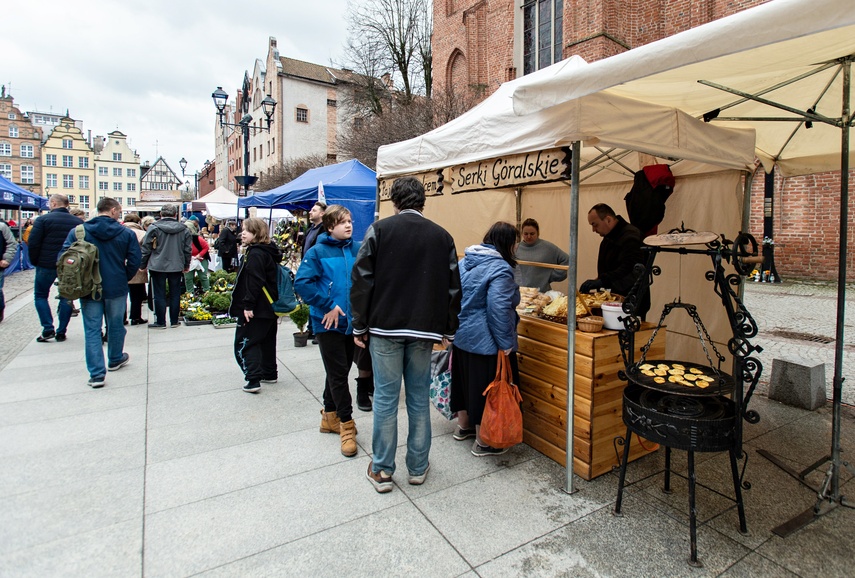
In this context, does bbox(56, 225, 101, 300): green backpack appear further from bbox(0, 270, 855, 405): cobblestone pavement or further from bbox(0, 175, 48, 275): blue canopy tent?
bbox(0, 175, 48, 275): blue canopy tent

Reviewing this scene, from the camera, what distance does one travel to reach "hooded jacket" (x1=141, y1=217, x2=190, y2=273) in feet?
25.2

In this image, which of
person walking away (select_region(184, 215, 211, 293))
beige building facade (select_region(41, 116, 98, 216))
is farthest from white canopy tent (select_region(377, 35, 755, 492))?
beige building facade (select_region(41, 116, 98, 216))

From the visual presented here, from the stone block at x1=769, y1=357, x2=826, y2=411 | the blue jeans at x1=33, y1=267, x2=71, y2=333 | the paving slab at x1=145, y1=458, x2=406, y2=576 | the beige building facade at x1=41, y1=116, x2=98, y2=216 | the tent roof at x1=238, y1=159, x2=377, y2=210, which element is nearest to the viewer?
the paving slab at x1=145, y1=458, x2=406, y2=576

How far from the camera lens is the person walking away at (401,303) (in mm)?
2863

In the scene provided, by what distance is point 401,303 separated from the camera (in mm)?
2855

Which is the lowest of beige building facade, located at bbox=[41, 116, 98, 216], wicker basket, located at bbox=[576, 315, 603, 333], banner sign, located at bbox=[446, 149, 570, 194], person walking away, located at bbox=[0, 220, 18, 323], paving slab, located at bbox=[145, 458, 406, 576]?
paving slab, located at bbox=[145, 458, 406, 576]

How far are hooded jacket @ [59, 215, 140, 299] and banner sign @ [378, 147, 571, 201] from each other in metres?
3.38

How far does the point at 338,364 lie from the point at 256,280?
165cm

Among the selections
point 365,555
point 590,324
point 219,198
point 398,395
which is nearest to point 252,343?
point 398,395

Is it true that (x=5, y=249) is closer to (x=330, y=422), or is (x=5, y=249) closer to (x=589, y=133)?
(x=330, y=422)

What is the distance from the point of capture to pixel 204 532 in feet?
8.77

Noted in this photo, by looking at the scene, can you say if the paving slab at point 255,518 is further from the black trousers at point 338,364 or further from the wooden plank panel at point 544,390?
the wooden plank panel at point 544,390

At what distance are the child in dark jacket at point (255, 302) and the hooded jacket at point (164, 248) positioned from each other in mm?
3450

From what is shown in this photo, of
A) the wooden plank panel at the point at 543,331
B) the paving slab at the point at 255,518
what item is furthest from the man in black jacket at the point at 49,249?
the wooden plank panel at the point at 543,331
